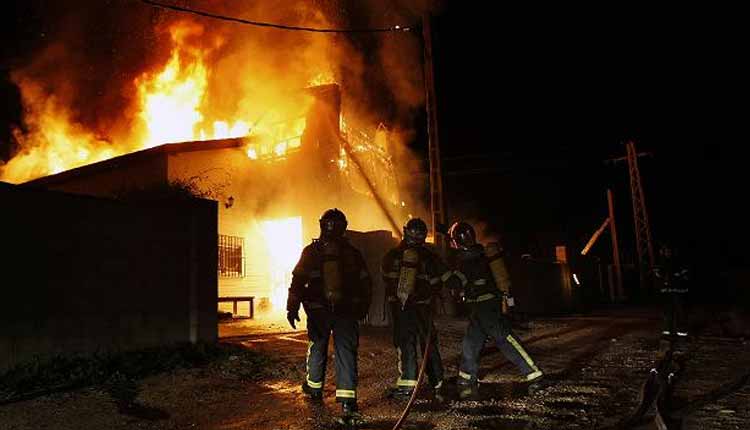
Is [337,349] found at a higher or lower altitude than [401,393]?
higher

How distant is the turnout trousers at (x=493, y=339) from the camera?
546cm

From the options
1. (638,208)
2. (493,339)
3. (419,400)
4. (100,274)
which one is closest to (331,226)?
(419,400)

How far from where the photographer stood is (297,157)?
17.0 metres

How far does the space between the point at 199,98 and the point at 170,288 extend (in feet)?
64.9

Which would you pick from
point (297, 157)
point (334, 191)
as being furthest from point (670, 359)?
point (297, 157)

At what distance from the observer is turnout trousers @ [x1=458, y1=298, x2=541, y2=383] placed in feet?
17.9

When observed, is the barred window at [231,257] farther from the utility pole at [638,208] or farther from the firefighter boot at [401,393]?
the utility pole at [638,208]

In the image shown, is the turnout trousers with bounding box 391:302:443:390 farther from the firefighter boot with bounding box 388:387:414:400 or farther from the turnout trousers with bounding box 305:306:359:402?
A: the turnout trousers with bounding box 305:306:359:402

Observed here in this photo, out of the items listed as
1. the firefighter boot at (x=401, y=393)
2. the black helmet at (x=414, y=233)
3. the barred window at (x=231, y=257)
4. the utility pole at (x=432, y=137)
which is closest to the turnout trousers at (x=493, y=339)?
the firefighter boot at (x=401, y=393)

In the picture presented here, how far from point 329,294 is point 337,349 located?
50cm

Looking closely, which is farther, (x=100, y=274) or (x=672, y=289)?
(x=672, y=289)

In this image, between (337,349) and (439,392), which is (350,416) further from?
(439,392)

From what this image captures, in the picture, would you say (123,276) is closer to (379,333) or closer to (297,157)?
(379,333)

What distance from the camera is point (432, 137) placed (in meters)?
13.9
